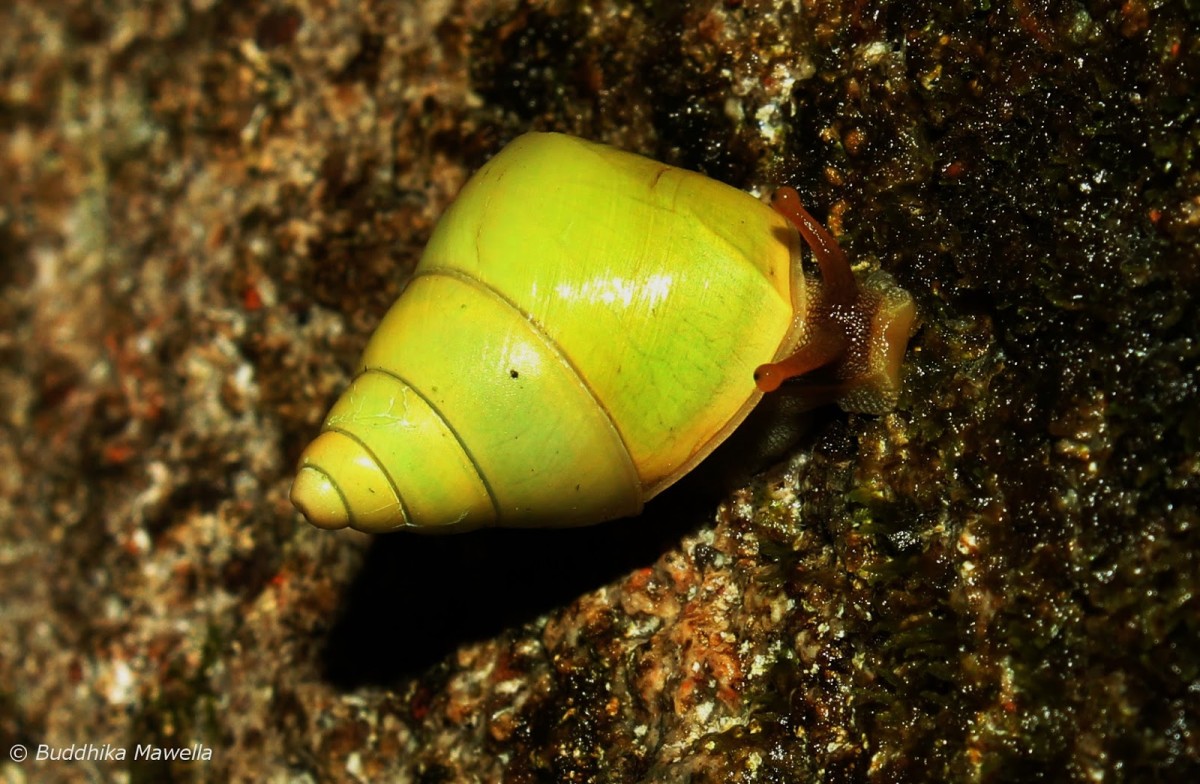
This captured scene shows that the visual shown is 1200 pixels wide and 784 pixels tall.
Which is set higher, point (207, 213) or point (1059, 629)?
point (1059, 629)

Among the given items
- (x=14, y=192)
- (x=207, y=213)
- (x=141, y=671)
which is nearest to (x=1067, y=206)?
(x=207, y=213)

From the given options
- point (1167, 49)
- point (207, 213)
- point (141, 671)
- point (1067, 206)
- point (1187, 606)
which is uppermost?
point (1167, 49)

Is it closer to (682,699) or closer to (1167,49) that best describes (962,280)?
(1167,49)

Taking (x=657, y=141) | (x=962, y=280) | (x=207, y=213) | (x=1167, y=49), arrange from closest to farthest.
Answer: (x=1167, y=49) → (x=962, y=280) → (x=657, y=141) → (x=207, y=213)

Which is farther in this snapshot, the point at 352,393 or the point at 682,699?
the point at 682,699

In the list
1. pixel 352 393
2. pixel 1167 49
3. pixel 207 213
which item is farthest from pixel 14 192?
pixel 1167 49

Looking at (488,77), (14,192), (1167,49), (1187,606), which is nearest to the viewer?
(1187,606)
